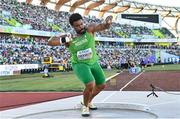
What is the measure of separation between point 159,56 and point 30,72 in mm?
43121

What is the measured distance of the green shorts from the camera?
8.30 metres

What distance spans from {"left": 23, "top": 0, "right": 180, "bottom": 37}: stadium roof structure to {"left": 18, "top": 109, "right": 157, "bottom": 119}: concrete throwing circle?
176ft

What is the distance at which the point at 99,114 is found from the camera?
8414 millimetres

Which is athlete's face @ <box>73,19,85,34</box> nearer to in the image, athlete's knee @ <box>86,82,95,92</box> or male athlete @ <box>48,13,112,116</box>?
male athlete @ <box>48,13,112,116</box>

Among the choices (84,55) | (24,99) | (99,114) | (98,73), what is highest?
(84,55)

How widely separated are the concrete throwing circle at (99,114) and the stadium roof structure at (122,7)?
53.6 meters

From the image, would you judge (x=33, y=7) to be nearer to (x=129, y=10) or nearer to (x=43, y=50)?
(x=43, y=50)

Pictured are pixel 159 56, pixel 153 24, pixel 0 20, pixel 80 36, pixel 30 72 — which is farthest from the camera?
pixel 153 24

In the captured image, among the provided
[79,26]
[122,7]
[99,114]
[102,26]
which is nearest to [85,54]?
[79,26]

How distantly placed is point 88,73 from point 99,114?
90 centimetres

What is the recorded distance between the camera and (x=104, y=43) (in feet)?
233

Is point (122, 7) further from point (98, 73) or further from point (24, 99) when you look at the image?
point (98, 73)

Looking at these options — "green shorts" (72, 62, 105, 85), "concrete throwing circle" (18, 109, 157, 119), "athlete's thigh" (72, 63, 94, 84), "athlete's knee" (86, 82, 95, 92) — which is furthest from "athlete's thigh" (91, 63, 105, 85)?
"concrete throwing circle" (18, 109, 157, 119)

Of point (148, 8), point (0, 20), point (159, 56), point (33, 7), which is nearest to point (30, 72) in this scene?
point (0, 20)
